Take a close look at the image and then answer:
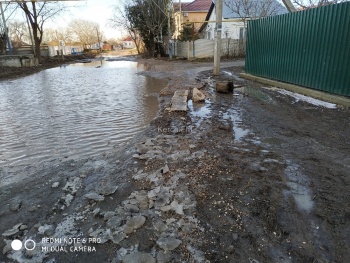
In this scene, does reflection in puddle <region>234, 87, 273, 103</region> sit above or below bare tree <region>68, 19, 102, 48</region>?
below

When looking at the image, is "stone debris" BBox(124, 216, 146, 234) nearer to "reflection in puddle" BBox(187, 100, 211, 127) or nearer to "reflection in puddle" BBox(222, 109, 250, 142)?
"reflection in puddle" BBox(222, 109, 250, 142)

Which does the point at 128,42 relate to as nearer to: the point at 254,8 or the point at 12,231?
the point at 254,8

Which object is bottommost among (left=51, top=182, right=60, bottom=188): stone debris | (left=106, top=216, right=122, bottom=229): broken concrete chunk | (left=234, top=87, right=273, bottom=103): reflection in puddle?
(left=51, top=182, right=60, bottom=188): stone debris

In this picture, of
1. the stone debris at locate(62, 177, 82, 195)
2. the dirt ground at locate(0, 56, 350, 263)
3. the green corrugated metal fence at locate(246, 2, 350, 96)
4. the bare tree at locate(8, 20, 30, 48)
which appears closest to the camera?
the dirt ground at locate(0, 56, 350, 263)

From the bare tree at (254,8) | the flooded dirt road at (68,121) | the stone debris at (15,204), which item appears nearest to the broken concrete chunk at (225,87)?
the flooded dirt road at (68,121)

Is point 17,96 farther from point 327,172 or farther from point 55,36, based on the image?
point 55,36

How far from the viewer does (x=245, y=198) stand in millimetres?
2955

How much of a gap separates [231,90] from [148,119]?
3.75m

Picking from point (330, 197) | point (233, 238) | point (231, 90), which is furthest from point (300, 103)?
point (233, 238)

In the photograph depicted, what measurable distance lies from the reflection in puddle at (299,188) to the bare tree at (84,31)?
292 feet

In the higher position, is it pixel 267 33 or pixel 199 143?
pixel 267 33

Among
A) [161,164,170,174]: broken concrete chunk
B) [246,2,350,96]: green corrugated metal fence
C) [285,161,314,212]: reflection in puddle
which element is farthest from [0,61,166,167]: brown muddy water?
[246,2,350,96]: green corrugated metal fence

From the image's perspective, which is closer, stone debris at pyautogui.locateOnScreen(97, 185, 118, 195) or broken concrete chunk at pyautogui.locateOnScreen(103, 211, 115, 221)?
broken concrete chunk at pyautogui.locateOnScreen(103, 211, 115, 221)

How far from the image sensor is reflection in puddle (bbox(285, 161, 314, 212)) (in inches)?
113
